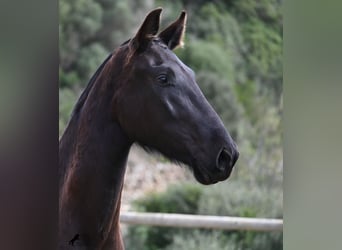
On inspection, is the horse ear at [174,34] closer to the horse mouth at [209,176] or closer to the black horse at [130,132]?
the black horse at [130,132]

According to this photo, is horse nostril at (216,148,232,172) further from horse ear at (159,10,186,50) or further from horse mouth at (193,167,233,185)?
horse ear at (159,10,186,50)

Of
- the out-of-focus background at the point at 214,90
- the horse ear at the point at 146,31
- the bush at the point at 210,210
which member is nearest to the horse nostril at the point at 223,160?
the horse ear at the point at 146,31

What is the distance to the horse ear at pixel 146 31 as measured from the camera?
6.79 feet

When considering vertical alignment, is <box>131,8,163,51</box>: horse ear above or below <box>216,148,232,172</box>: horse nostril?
above

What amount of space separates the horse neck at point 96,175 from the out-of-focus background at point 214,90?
11.6 feet

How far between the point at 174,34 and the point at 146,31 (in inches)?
6.3

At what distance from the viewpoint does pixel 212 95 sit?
6.43 meters

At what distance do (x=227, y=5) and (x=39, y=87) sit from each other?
584cm

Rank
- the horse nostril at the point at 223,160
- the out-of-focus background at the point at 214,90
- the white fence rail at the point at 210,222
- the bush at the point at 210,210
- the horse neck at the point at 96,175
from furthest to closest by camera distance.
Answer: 1. the out-of-focus background at the point at 214,90
2. the bush at the point at 210,210
3. the white fence rail at the point at 210,222
4. the horse neck at the point at 96,175
5. the horse nostril at the point at 223,160

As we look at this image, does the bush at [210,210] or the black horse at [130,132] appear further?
the bush at [210,210]

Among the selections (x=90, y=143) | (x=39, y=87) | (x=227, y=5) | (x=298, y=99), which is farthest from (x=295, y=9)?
(x=227, y=5)

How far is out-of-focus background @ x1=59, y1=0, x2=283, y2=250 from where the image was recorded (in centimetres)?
590

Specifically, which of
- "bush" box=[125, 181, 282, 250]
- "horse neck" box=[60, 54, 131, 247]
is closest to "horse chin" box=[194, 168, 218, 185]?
"horse neck" box=[60, 54, 131, 247]

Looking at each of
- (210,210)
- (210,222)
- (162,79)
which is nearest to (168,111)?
(162,79)
